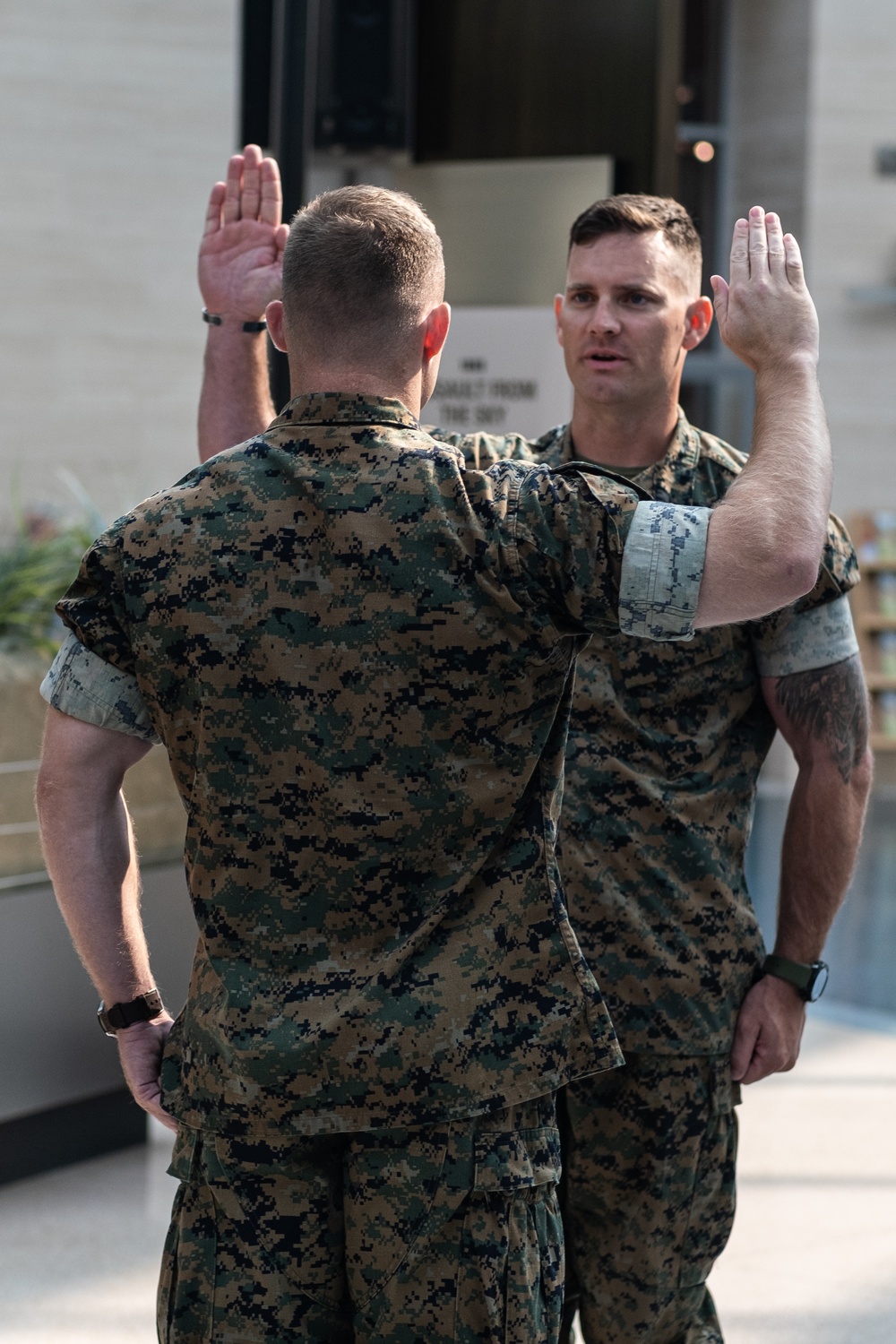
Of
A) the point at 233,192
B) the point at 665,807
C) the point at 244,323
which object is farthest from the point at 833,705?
the point at 233,192

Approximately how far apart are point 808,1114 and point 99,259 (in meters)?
3.82

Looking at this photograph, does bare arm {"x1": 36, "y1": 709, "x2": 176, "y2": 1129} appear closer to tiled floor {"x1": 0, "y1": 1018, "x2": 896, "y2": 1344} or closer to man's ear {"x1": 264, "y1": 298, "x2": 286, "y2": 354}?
man's ear {"x1": 264, "y1": 298, "x2": 286, "y2": 354}

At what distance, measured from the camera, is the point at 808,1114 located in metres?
3.99

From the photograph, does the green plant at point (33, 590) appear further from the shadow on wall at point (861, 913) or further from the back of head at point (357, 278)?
the shadow on wall at point (861, 913)

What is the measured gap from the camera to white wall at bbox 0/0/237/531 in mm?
5500

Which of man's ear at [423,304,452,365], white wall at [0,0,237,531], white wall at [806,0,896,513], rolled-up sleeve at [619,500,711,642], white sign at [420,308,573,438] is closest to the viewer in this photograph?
rolled-up sleeve at [619,500,711,642]

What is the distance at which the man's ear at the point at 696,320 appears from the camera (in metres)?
2.09

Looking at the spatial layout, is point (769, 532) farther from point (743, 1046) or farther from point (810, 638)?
point (743, 1046)

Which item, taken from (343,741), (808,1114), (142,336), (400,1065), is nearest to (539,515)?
(343,741)

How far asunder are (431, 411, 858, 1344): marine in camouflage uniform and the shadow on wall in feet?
10.4

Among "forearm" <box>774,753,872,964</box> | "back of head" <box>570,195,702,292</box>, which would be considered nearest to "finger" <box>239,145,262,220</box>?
"back of head" <box>570,195,702,292</box>

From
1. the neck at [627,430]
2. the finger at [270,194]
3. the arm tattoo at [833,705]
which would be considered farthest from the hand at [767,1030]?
the finger at [270,194]

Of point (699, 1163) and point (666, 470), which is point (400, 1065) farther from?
point (666, 470)

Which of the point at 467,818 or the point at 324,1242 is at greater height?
the point at 467,818
